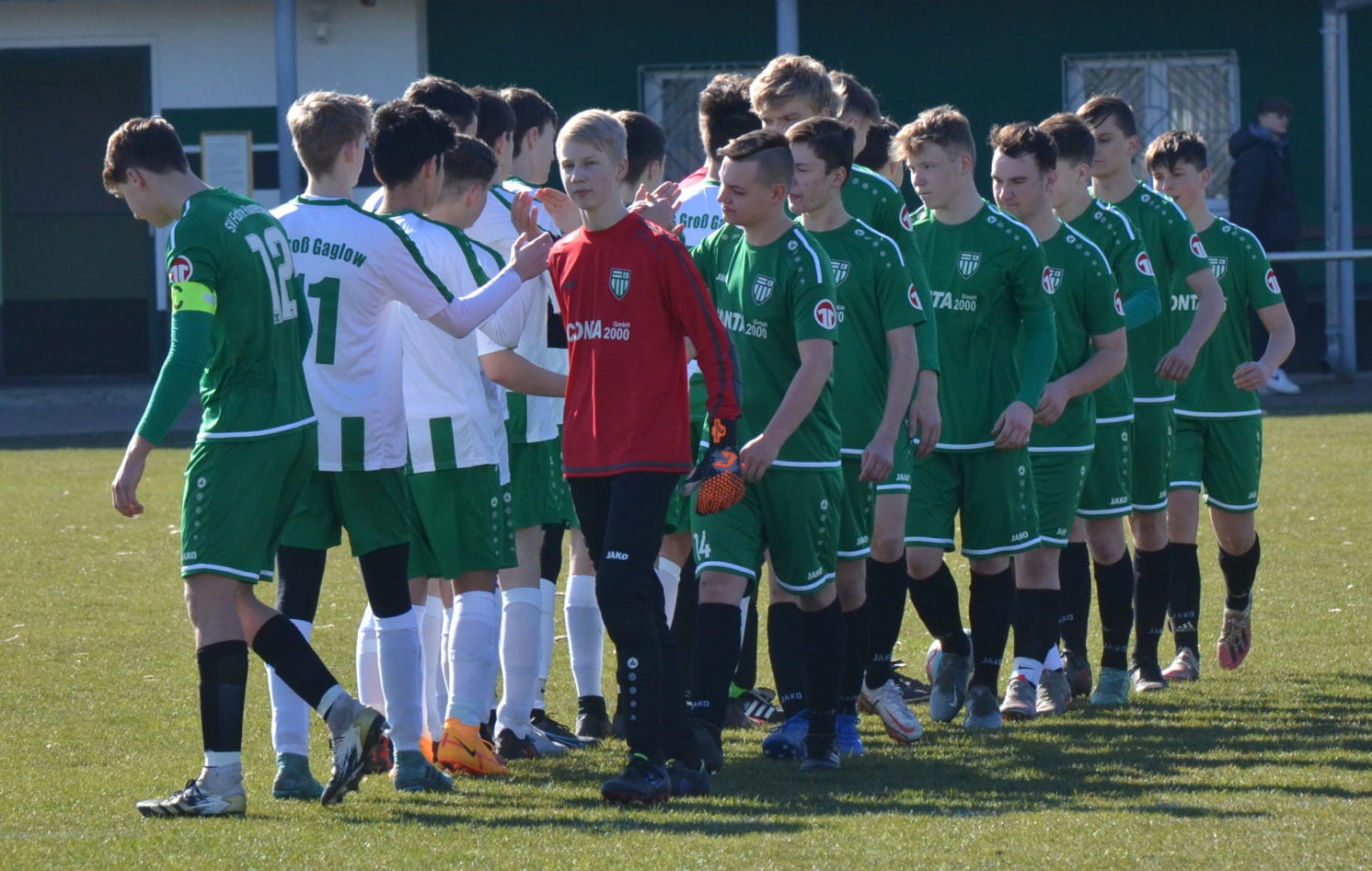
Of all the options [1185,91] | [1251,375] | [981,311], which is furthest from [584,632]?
[1185,91]

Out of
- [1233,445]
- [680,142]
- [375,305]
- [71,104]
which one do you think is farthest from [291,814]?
[71,104]

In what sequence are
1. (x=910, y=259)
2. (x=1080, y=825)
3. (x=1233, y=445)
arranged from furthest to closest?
(x=1233, y=445) → (x=910, y=259) → (x=1080, y=825)

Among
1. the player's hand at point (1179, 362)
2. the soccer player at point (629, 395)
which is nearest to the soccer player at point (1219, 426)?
the player's hand at point (1179, 362)

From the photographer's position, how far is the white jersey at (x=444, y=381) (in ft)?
18.9

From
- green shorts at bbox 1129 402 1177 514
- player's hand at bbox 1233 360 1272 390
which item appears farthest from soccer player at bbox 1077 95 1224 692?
player's hand at bbox 1233 360 1272 390

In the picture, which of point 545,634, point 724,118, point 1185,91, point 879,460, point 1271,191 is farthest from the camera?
point 1185,91

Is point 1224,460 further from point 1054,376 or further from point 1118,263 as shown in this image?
point 1054,376

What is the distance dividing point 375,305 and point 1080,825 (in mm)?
2301

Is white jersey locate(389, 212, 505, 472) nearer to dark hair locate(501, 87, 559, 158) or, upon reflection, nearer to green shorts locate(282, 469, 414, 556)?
green shorts locate(282, 469, 414, 556)

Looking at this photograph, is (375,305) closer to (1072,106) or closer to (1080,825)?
(1080,825)

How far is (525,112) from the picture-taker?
6922mm

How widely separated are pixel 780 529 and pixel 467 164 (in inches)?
56.3

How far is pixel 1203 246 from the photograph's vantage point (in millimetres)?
7789

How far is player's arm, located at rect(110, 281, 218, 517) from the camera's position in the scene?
5.01 meters
